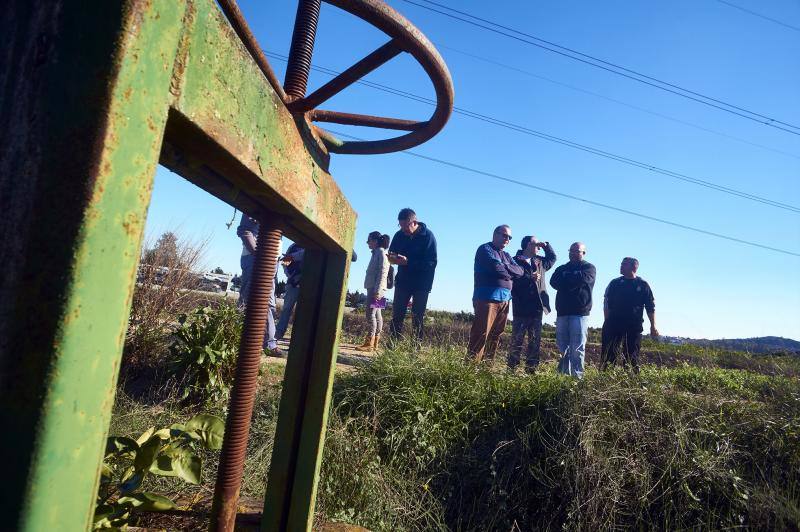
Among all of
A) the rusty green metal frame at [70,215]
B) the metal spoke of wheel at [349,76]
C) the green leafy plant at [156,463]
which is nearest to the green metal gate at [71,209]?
the rusty green metal frame at [70,215]

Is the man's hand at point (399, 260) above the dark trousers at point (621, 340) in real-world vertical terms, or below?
above

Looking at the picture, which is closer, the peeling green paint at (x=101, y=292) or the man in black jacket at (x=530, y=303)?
the peeling green paint at (x=101, y=292)

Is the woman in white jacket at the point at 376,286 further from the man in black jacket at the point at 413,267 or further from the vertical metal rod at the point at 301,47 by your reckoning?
the vertical metal rod at the point at 301,47

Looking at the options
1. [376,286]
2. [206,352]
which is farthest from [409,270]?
[206,352]

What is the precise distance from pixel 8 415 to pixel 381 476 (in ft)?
9.73

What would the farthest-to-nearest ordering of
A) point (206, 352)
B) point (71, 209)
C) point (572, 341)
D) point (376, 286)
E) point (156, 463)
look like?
point (376, 286)
point (572, 341)
point (206, 352)
point (156, 463)
point (71, 209)

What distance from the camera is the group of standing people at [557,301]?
18.5 feet

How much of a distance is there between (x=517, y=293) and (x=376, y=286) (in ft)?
6.11

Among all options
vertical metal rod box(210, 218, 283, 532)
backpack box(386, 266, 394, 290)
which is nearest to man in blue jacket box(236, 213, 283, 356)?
backpack box(386, 266, 394, 290)

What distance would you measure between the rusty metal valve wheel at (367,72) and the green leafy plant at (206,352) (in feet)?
9.59

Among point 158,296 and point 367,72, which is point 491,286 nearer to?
point 158,296

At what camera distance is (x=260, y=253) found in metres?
1.29

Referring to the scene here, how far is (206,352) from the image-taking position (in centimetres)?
393

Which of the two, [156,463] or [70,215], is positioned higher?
[70,215]
